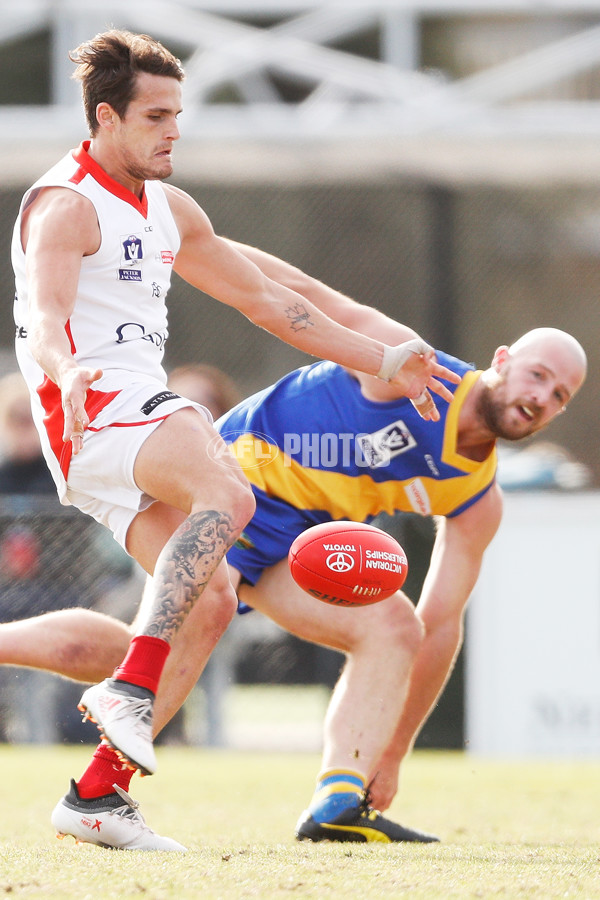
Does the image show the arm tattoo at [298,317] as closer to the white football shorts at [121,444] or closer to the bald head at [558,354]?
the white football shorts at [121,444]

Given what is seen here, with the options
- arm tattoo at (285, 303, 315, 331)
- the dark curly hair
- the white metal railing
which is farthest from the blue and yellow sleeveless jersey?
the white metal railing

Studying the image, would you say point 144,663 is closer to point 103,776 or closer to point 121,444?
point 103,776

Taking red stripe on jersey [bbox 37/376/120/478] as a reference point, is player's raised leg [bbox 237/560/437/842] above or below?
below

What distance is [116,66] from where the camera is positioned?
13.1ft

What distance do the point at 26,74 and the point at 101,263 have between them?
33.3 ft

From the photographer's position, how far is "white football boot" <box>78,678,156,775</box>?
3.48 m

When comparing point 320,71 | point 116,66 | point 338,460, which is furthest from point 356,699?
point 320,71

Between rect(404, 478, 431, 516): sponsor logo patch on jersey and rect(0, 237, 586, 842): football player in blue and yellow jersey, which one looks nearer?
rect(0, 237, 586, 842): football player in blue and yellow jersey

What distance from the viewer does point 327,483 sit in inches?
193

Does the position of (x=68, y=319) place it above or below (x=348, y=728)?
above

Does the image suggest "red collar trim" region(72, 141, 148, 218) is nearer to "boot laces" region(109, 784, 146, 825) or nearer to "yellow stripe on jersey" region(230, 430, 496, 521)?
"yellow stripe on jersey" region(230, 430, 496, 521)

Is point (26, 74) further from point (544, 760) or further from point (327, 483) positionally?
point (327, 483)

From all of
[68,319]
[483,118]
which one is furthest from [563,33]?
[68,319]

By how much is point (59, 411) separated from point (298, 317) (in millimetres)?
906
